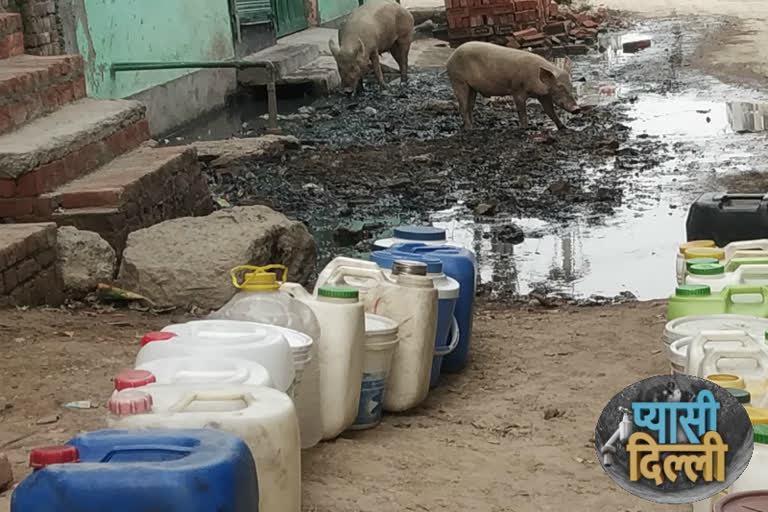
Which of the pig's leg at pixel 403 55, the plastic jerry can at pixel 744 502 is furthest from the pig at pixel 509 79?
the plastic jerry can at pixel 744 502

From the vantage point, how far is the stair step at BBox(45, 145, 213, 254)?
6.66 m

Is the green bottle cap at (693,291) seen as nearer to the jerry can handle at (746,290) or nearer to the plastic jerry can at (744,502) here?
the jerry can handle at (746,290)

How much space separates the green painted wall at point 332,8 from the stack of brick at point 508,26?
6.34ft

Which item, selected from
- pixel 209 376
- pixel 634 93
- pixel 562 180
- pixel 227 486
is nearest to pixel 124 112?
pixel 562 180

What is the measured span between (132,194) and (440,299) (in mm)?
2714

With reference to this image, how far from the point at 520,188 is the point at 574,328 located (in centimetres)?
404

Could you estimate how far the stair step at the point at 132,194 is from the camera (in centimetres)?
666

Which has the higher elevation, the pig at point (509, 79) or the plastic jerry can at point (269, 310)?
the plastic jerry can at point (269, 310)

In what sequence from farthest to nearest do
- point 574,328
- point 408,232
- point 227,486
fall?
point 574,328, point 408,232, point 227,486

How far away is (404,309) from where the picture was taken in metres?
4.52

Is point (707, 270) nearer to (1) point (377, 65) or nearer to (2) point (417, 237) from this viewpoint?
(2) point (417, 237)

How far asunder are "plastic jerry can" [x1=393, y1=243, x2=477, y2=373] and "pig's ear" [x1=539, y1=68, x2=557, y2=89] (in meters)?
8.58

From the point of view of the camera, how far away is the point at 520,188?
10.2 metres

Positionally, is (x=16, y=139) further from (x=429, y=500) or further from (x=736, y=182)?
(x=736, y=182)
